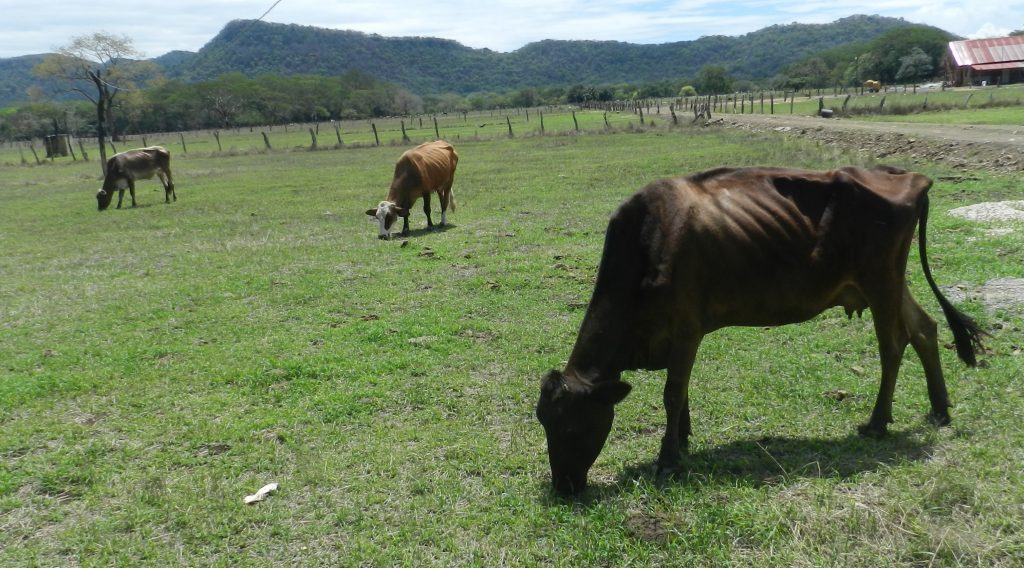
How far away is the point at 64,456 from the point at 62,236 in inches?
512

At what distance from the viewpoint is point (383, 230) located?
13.8 metres

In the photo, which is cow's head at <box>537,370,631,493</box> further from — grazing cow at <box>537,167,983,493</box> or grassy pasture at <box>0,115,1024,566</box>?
grassy pasture at <box>0,115,1024,566</box>

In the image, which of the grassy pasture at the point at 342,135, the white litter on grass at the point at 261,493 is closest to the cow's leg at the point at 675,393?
the white litter on grass at the point at 261,493

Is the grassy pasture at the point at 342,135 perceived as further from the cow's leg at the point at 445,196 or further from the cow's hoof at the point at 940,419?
the cow's hoof at the point at 940,419

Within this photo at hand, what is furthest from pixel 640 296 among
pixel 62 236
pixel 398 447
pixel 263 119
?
pixel 263 119

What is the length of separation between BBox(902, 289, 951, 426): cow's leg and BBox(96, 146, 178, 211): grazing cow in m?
21.3

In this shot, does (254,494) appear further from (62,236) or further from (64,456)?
(62,236)

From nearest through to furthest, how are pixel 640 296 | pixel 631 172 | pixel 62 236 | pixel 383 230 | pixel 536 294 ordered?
pixel 640 296 → pixel 536 294 → pixel 383 230 → pixel 62 236 → pixel 631 172

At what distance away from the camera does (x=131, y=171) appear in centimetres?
2133

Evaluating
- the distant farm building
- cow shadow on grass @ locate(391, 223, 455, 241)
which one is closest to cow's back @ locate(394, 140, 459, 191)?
cow shadow on grass @ locate(391, 223, 455, 241)

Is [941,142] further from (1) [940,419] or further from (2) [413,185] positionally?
(1) [940,419]

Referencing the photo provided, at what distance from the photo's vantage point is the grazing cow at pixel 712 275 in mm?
4410

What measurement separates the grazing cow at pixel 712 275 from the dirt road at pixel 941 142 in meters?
13.6

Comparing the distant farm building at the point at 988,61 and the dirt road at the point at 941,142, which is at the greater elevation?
the distant farm building at the point at 988,61
